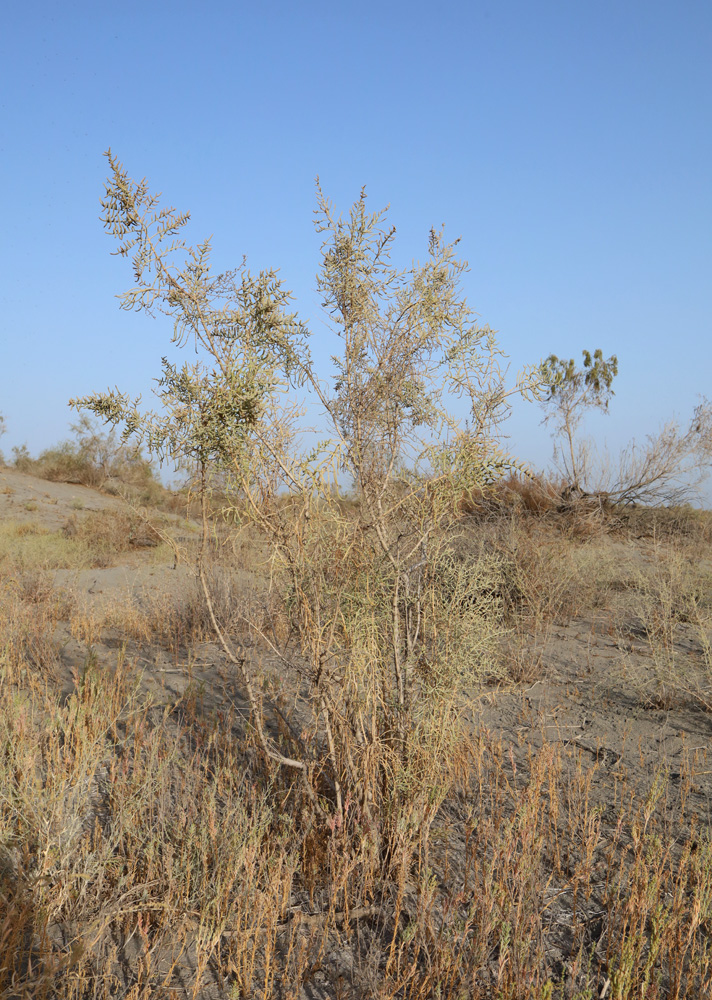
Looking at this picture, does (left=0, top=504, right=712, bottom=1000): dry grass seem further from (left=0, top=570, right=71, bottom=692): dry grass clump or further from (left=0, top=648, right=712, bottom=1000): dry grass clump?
(left=0, top=570, right=71, bottom=692): dry grass clump

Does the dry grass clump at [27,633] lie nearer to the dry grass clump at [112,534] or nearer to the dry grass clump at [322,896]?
the dry grass clump at [322,896]

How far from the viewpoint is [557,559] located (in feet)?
23.1

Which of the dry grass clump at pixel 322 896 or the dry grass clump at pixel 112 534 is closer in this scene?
the dry grass clump at pixel 322 896

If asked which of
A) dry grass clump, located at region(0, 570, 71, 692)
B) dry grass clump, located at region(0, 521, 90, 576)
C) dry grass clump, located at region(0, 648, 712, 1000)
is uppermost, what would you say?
dry grass clump, located at region(0, 521, 90, 576)

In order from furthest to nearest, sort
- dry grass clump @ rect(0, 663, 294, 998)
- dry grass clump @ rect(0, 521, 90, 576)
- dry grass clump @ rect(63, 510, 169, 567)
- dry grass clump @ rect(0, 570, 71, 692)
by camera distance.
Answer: dry grass clump @ rect(63, 510, 169, 567) < dry grass clump @ rect(0, 521, 90, 576) < dry grass clump @ rect(0, 570, 71, 692) < dry grass clump @ rect(0, 663, 294, 998)

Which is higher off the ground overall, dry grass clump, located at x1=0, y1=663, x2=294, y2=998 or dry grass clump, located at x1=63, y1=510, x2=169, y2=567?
dry grass clump, located at x1=63, y1=510, x2=169, y2=567

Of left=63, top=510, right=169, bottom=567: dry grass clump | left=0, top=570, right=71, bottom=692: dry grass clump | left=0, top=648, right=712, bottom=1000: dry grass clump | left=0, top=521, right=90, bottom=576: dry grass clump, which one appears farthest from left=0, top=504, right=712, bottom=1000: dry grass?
left=63, top=510, right=169, bottom=567: dry grass clump

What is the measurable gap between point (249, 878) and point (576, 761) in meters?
2.23

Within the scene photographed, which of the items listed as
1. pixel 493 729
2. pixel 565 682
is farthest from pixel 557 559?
pixel 493 729

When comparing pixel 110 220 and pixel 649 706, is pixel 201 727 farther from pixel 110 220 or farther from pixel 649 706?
pixel 649 706

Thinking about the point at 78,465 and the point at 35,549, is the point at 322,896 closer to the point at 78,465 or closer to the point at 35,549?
the point at 35,549

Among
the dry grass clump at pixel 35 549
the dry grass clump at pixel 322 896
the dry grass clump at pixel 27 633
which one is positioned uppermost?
the dry grass clump at pixel 35 549

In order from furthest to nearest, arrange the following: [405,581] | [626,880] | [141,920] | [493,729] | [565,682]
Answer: [565,682], [493,729], [405,581], [626,880], [141,920]

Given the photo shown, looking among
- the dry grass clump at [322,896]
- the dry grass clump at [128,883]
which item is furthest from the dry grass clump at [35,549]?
the dry grass clump at [322,896]
